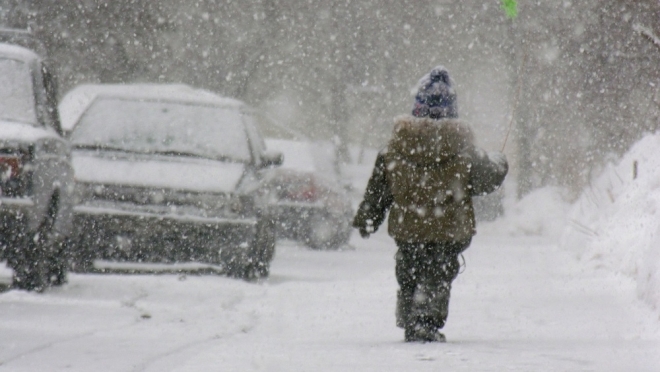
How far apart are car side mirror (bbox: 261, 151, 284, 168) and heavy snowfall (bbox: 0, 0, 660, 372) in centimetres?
2

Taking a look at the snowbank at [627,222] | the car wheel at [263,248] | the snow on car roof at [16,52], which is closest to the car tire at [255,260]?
the car wheel at [263,248]

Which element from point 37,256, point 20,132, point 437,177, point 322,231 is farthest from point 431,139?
point 322,231

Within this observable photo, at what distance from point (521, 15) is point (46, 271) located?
19799 millimetres

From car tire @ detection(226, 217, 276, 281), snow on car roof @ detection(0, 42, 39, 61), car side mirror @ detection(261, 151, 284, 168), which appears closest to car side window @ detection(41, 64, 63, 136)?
snow on car roof @ detection(0, 42, 39, 61)

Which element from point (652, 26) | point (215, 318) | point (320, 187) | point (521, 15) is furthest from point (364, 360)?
point (521, 15)

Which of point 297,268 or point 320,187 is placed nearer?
point 297,268

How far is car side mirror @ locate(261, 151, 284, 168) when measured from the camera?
39.9ft

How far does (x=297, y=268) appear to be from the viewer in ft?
46.1

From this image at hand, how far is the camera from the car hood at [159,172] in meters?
11.3

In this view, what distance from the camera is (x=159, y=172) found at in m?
11.5

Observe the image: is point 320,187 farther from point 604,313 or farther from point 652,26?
point 604,313

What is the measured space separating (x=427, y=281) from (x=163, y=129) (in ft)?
17.0

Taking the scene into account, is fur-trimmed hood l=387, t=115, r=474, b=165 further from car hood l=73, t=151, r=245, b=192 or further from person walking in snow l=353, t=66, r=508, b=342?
car hood l=73, t=151, r=245, b=192

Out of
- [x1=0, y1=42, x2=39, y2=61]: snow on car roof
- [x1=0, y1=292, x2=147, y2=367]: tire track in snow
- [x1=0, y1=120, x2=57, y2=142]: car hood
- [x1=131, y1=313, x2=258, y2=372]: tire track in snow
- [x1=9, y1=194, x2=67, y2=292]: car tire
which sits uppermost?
[x1=0, y1=42, x2=39, y2=61]: snow on car roof
